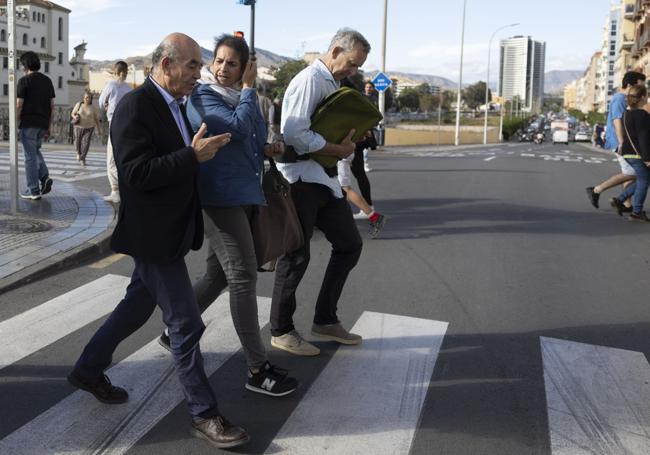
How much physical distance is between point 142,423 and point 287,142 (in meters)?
1.72

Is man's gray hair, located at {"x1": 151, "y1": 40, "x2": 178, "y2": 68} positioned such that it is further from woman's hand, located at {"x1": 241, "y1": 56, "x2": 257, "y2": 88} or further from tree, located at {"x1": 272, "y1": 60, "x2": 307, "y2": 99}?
tree, located at {"x1": 272, "y1": 60, "x2": 307, "y2": 99}

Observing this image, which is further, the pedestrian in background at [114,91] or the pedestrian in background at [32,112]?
the pedestrian in background at [32,112]

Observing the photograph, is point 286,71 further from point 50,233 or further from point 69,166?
point 50,233

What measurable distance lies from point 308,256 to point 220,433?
1.44 metres

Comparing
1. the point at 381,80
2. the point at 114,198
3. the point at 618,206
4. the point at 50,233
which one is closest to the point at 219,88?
the point at 50,233

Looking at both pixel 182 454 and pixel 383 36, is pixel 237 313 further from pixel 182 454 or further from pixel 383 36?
pixel 383 36

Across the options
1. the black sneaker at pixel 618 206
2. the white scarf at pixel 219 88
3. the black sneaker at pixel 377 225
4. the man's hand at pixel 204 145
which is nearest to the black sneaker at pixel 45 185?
the black sneaker at pixel 377 225

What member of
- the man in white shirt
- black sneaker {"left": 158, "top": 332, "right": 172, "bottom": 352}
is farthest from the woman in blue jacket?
black sneaker {"left": 158, "top": 332, "right": 172, "bottom": 352}

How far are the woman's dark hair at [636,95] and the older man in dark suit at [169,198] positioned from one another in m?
7.99

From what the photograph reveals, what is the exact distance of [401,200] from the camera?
1158 centimetres

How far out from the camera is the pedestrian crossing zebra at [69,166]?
1336cm

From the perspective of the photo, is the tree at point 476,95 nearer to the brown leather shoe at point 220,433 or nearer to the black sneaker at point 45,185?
the black sneaker at point 45,185

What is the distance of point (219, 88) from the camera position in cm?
364

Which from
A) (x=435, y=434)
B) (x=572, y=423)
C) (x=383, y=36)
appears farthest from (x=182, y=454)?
(x=383, y=36)
